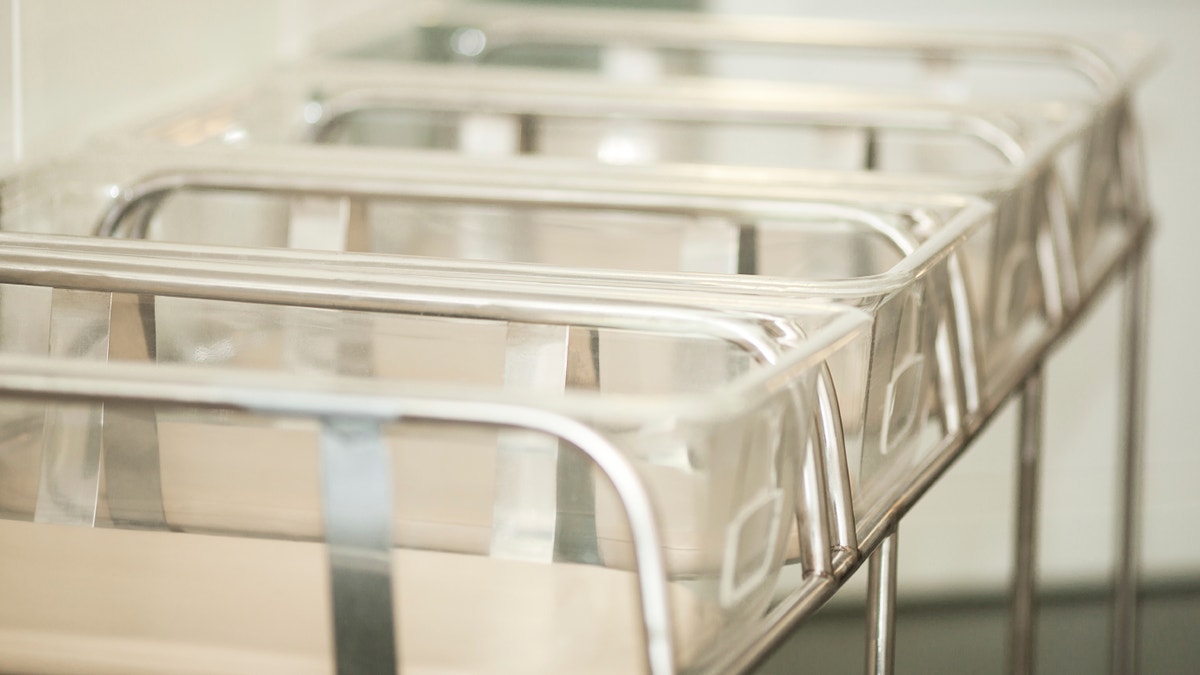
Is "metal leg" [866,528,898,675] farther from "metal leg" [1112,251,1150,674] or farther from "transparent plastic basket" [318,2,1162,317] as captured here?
"metal leg" [1112,251,1150,674]

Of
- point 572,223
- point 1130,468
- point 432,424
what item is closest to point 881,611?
point 572,223

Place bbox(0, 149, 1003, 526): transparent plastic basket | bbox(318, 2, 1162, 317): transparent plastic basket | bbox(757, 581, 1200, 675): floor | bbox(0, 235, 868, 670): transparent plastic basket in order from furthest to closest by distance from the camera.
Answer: bbox(757, 581, 1200, 675): floor
bbox(318, 2, 1162, 317): transparent plastic basket
bbox(0, 149, 1003, 526): transparent plastic basket
bbox(0, 235, 868, 670): transparent plastic basket

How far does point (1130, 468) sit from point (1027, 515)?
0.28 m

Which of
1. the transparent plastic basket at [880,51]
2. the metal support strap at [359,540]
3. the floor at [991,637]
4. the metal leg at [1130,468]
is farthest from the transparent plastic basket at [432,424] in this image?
the floor at [991,637]

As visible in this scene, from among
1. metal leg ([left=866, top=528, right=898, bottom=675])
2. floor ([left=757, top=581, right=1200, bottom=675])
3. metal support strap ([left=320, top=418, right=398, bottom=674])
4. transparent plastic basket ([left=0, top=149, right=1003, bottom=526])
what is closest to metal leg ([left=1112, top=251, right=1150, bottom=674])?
floor ([left=757, top=581, right=1200, bottom=675])

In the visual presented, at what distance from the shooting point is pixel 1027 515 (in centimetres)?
109

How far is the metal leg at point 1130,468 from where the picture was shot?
129 cm

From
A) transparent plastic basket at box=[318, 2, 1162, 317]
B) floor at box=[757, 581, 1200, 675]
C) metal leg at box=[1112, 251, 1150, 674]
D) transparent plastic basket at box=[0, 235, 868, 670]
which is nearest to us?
transparent plastic basket at box=[0, 235, 868, 670]

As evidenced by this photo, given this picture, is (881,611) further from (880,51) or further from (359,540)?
(880,51)

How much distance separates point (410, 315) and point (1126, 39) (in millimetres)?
1062

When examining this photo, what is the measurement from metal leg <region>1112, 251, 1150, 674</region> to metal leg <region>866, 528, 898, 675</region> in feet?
2.17

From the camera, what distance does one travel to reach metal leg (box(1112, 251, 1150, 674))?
4.23 feet

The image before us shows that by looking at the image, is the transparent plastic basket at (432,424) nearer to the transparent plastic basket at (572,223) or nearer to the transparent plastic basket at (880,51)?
the transparent plastic basket at (572,223)

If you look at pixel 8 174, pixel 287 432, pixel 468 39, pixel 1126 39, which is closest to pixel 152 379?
pixel 287 432
